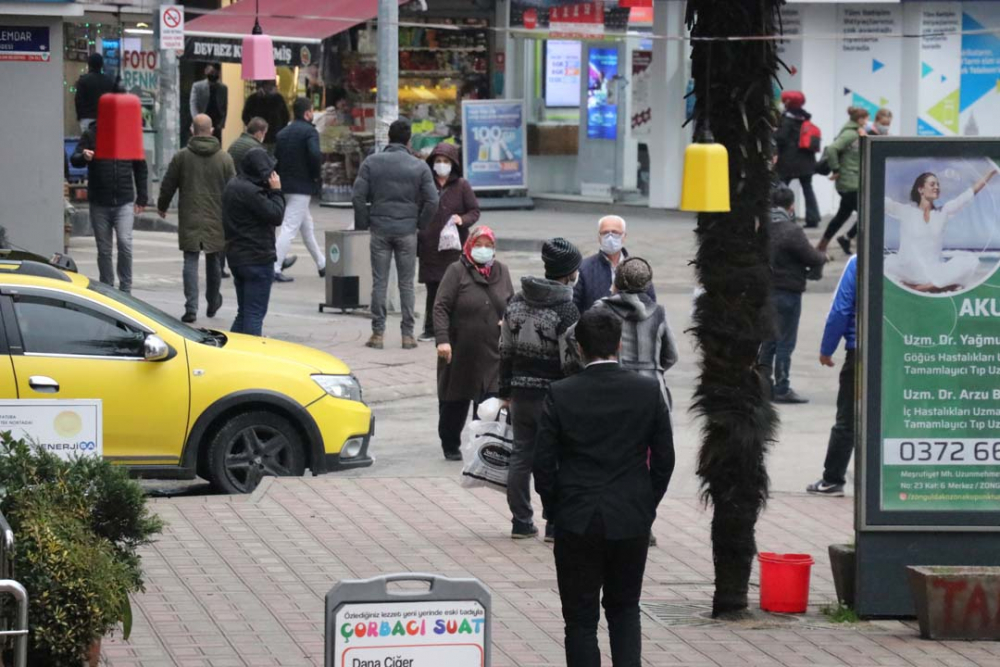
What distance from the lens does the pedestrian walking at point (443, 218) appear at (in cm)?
1688

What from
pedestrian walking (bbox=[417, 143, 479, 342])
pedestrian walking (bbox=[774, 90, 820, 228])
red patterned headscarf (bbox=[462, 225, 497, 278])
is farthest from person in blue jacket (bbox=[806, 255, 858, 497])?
pedestrian walking (bbox=[774, 90, 820, 228])

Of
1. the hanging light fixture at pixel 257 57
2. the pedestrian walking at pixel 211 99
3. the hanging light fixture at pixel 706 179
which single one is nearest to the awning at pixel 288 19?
the pedestrian walking at pixel 211 99

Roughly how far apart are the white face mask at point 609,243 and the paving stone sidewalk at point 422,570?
1.75 meters

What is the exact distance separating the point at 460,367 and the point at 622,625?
569 centimetres

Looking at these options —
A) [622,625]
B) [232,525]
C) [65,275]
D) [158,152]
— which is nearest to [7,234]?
[65,275]

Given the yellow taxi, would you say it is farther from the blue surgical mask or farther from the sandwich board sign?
the sandwich board sign

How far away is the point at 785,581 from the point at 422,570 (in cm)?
193

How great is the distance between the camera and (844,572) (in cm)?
883

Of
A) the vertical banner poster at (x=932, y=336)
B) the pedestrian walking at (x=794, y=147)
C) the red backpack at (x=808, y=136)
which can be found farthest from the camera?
the red backpack at (x=808, y=136)

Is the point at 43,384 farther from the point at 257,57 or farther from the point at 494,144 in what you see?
the point at 494,144

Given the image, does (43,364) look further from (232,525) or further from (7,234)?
(7,234)

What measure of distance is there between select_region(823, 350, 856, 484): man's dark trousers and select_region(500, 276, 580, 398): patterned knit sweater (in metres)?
2.49

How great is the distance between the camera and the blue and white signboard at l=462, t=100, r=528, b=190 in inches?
1120

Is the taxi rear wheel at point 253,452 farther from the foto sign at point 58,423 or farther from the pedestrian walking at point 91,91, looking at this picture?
A: the pedestrian walking at point 91,91
